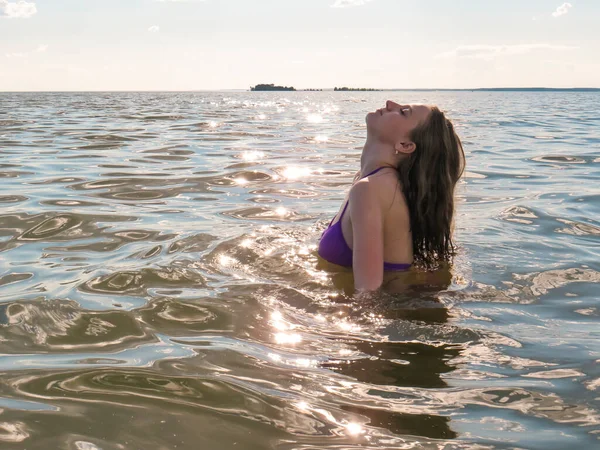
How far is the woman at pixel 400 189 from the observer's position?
3.76 metres

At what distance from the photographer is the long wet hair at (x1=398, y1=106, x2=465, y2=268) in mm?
3883

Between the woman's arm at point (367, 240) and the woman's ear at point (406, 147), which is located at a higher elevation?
the woman's ear at point (406, 147)

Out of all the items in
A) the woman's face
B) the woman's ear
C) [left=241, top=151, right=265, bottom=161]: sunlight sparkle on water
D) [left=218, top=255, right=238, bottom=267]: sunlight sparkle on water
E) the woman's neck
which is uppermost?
the woman's face

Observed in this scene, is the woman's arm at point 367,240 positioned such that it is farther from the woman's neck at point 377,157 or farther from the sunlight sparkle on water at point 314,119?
the sunlight sparkle on water at point 314,119

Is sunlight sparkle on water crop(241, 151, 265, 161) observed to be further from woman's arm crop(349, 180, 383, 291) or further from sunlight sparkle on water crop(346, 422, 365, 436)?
sunlight sparkle on water crop(346, 422, 365, 436)

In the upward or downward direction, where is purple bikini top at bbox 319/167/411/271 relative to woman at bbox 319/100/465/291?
downward

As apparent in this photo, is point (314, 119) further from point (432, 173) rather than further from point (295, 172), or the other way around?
point (432, 173)

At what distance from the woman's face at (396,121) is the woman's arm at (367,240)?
16.0 inches

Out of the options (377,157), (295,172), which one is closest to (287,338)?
(377,157)

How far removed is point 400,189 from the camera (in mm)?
3957

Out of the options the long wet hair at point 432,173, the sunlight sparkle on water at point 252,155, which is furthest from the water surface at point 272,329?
the sunlight sparkle on water at point 252,155

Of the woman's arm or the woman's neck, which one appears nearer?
the woman's arm

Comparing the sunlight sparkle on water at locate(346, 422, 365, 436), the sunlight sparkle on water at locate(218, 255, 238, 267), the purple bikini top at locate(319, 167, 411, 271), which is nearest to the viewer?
the sunlight sparkle on water at locate(346, 422, 365, 436)

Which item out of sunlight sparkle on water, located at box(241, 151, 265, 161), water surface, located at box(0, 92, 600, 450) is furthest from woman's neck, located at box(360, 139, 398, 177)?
sunlight sparkle on water, located at box(241, 151, 265, 161)
